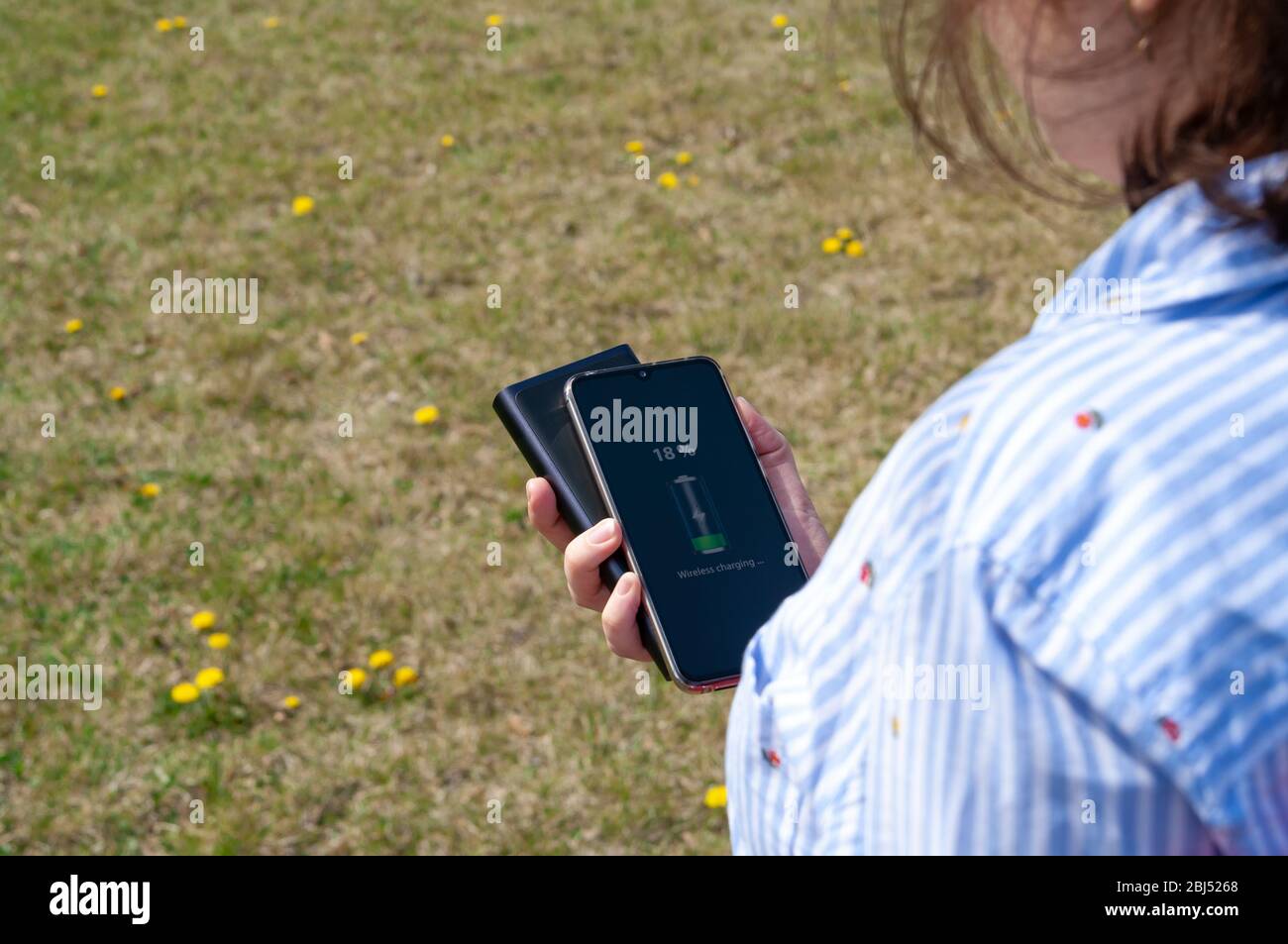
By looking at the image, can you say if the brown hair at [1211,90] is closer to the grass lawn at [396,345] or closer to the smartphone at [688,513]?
the smartphone at [688,513]

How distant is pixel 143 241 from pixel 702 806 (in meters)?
3.39

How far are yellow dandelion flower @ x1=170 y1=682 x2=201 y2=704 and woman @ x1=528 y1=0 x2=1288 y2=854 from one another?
8.87 feet

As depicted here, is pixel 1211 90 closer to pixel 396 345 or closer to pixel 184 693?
pixel 184 693

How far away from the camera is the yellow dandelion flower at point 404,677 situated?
3232 millimetres

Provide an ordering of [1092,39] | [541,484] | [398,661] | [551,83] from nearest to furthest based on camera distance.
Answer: [1092,39] < [541,484] < [398,661] < [551,83]

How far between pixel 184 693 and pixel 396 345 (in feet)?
5.38

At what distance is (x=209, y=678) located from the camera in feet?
10.6

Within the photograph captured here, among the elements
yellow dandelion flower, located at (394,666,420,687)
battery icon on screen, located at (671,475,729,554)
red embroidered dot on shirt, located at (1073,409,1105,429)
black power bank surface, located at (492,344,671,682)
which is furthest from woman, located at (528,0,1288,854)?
yellow dandelion flower, located at (394,666,420,687)

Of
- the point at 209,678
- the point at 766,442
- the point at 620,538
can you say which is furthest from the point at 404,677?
the point at 620,538

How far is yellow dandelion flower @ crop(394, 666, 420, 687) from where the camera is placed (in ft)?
10.6

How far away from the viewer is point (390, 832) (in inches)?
114
